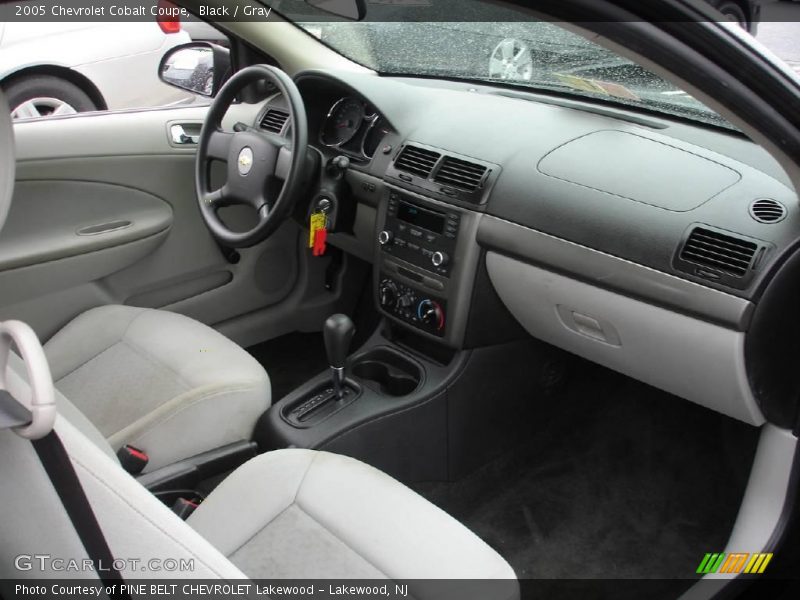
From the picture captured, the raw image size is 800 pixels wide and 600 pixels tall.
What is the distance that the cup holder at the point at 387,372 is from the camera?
2.17 m

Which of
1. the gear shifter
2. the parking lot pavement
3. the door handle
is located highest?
the parking lot pavement

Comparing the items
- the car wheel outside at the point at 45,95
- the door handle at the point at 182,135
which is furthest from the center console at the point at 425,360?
the car wheel outside at the point at 45,95

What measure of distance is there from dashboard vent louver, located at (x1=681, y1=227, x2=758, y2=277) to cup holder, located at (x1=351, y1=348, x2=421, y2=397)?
0.84 m

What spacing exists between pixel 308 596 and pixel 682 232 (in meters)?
0.95

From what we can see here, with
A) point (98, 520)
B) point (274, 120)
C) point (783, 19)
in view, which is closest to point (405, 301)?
point (274, 120)

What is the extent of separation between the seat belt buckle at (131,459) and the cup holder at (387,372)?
2.16 ft

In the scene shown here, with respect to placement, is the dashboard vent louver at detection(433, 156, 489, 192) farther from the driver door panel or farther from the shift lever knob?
the driver door panel

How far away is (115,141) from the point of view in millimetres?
2307

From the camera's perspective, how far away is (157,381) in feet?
6.18

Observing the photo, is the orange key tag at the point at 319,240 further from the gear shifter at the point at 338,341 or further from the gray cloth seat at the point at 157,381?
the gray cloth seat at the point at 157,381

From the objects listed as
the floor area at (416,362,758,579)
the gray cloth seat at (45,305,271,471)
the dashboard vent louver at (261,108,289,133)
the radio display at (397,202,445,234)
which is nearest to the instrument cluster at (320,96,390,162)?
the dashboard vent louver at (261,108,289,133)

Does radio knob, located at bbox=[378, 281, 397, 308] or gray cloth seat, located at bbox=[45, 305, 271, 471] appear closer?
gray cloth seat, located at bbox=[45, 305, 271, 471]

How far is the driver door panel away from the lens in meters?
2.15

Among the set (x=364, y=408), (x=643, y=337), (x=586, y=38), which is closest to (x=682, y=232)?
(x=643, y=337)
